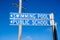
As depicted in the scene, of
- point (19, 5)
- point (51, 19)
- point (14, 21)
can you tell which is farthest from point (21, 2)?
point (51, 19)

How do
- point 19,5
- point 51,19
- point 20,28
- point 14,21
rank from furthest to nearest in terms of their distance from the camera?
point 19,5
point 20,28
point 14,21
point 51,19

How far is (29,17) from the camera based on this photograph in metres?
11.6

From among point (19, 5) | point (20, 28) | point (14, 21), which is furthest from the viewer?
point (19, 5)

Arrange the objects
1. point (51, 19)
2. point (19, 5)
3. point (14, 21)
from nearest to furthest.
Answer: point (51, 19) < point (14, 21) < point (19, 5)

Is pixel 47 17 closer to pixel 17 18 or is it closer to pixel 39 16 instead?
pixel 39 16

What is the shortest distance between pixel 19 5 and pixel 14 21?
3.51 metres

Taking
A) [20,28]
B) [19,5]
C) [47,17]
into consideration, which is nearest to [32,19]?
[47,17]

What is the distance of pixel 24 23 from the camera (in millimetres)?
11617

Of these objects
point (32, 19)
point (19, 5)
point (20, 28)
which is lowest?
point (20, 28)

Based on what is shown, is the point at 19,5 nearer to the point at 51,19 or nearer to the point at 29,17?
the point at 29,17

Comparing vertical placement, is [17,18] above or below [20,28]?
above

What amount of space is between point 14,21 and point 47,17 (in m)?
2.34

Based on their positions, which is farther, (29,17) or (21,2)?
(21,2)

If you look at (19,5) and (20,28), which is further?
(19,5)
